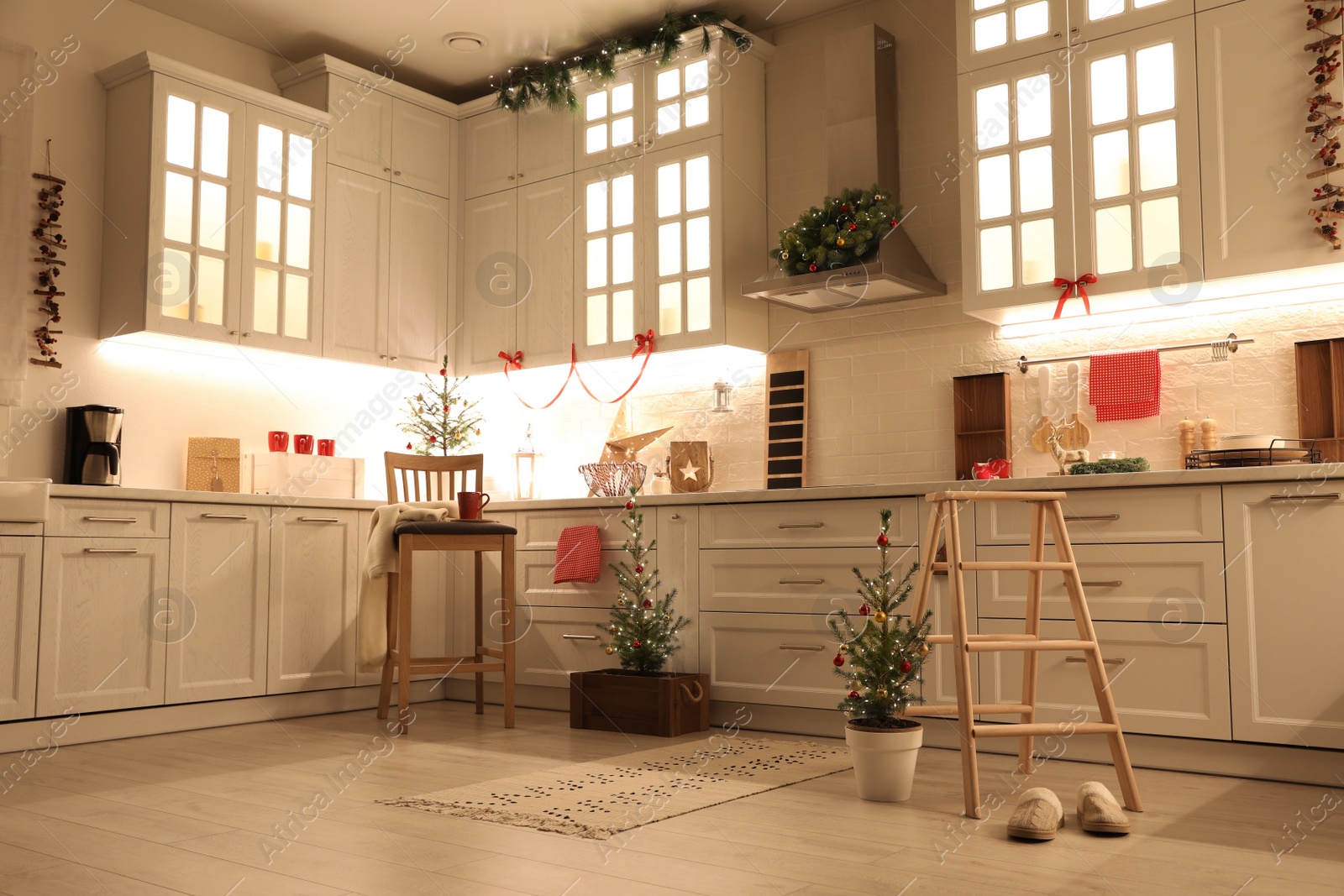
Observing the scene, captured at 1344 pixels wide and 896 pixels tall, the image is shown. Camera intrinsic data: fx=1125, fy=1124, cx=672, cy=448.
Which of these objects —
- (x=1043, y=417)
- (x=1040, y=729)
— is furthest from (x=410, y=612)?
(x=1043, y=417)

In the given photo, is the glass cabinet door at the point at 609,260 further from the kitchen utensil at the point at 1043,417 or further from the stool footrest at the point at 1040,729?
the stool footrest at the point at 1040,729

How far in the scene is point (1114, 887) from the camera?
199 cm

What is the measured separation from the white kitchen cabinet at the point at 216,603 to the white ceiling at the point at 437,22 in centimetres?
215

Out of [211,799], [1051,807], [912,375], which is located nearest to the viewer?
[1051,807]

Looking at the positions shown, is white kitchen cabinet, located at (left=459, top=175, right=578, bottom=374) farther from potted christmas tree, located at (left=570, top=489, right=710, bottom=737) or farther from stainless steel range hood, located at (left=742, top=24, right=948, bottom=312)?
potted christmas tree, located at (left=570, top=489, right=710, bottom=737)

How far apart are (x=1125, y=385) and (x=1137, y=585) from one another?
A: 955 mm

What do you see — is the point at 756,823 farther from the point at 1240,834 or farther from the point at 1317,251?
the point at 1317,251

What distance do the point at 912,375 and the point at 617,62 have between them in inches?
76.3

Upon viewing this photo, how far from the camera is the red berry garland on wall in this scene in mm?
3207

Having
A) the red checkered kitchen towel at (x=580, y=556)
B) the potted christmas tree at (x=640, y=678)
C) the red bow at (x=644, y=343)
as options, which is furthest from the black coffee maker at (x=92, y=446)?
the red bow at (x=644, y=343)

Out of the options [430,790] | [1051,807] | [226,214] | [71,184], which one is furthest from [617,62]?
[1051,807]

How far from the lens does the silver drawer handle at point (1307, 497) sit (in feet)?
9.42

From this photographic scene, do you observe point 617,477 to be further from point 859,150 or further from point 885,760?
point 885,760

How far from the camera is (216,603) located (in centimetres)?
404
